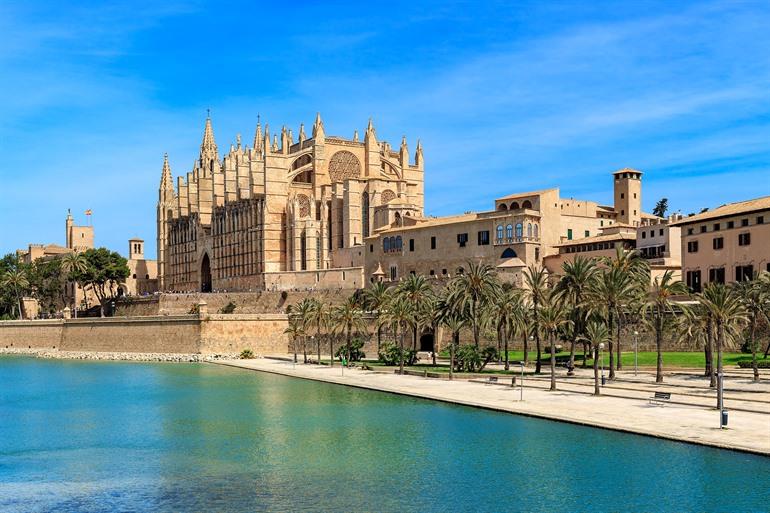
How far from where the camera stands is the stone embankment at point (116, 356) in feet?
244

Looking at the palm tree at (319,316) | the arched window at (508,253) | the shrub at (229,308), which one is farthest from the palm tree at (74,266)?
the arched window at (508,253)

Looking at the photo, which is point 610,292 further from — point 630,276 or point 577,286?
point 577,286

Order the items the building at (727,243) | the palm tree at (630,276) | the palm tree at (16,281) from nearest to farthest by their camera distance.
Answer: the palm tree at (630,276)
the building at (727,243)
the palm tree at (16,281)

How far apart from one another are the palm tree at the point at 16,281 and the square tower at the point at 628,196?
227ft

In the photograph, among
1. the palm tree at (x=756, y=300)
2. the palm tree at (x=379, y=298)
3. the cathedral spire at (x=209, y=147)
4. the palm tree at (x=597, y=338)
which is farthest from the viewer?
the cathedral spire at (x=209, y=147)

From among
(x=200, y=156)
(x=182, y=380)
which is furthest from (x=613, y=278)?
(x=200, y=156)

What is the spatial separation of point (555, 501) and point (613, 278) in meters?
21.2

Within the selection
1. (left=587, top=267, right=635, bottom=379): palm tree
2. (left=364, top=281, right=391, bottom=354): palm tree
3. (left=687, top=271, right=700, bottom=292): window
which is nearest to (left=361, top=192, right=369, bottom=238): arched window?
(left=364, top=281, right=391, bottom=354): palm tree

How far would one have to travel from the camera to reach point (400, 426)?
36.8 meters

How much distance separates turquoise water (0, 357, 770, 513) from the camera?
2467 cm

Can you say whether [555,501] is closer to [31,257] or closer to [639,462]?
[639,462]

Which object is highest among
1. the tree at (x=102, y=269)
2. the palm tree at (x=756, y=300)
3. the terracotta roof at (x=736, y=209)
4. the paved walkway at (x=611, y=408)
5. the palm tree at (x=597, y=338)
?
the terracotta roof at (x=736, y=209)

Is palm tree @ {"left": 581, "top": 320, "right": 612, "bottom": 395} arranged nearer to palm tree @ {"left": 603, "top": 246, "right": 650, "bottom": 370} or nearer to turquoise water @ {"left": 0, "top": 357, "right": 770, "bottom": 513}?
palm tree @ {"left": 603, "top": 246, "right": 650, "bottom": 370}

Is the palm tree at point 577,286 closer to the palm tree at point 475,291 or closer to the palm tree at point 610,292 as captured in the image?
the palm tree at point 610,292
